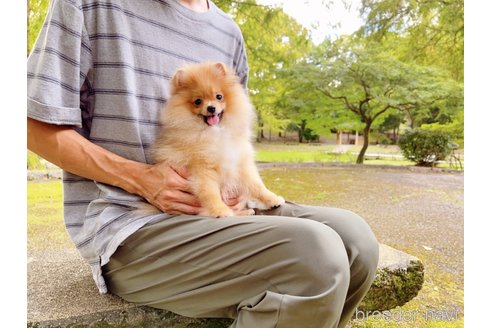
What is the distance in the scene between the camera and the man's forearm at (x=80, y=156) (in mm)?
806

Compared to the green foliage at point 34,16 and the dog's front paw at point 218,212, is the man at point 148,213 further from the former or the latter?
the green foliage at point 34,16

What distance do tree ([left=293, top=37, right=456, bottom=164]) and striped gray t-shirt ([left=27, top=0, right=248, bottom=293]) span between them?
16.8 feet

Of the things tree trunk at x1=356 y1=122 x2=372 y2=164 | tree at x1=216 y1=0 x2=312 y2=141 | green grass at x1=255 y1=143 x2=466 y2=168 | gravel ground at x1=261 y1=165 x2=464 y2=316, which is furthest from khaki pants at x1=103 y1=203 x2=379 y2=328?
tree trunk at x1=356 y1=122 x2=372 y2=164

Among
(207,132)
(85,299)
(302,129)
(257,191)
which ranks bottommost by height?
(85,299)

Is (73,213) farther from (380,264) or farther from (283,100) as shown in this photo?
(283,100)

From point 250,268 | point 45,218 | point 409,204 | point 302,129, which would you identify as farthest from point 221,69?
point 302,129

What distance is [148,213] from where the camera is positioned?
0.87 meters

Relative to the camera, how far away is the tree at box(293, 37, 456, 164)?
5945 millimetres

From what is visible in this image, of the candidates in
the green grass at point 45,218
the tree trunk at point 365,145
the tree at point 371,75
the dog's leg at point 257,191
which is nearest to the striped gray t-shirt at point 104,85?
the dog's leg at point 257,191

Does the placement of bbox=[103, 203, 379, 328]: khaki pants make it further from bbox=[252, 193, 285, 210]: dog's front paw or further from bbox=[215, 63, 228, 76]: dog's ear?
bbox=[215, 63, 228, 76]: dog's ear

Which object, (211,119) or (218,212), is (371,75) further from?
(218,212)

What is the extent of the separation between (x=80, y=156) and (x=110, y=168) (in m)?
0.07

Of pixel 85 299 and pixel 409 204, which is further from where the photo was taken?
pixel 409 204

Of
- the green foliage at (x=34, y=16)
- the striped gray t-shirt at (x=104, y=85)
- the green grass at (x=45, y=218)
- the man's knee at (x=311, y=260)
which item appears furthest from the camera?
the green foliage at (x=34, y=16)
